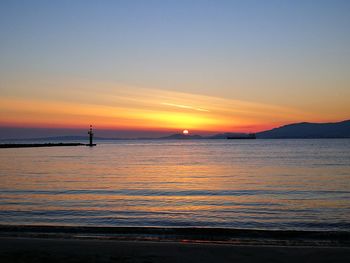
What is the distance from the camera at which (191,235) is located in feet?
41.4

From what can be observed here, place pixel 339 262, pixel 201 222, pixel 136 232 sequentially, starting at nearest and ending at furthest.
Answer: pixel 339 262
pixel 136 232
pixel 201 222

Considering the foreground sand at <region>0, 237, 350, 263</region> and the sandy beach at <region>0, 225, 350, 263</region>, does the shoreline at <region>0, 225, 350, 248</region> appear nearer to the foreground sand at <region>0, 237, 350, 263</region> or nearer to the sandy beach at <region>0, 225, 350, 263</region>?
the sandy beach at <region>0, 225, 350, 263</region>

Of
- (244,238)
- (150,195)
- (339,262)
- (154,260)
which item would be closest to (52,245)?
(154,260)

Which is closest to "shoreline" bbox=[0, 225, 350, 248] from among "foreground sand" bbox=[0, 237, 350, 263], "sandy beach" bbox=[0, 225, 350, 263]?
"sandy beach" bbox=[0, 225, 350, 263]

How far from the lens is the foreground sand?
29.3 ft

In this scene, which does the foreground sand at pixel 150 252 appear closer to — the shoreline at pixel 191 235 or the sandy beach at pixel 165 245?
the sandy beach at pixel 165 245

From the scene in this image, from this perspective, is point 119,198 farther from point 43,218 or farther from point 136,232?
point 136,232

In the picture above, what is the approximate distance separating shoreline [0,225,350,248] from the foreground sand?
109cm

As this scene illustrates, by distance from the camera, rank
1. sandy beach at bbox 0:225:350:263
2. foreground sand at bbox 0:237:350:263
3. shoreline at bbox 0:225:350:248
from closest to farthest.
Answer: foreground sand at bbox 0:237:350:263 → sandy beach at bbox 0:225:350:263 → shoreline at bbox 0:225:350:248

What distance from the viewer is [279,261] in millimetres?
8789

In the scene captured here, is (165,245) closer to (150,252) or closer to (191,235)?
(150,252)

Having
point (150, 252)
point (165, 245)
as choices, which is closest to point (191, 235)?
point (165, 245)

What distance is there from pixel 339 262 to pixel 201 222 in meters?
6.97

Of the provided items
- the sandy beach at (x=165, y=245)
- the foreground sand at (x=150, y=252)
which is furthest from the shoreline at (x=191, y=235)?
the foreground sand at (x=150, y=252)
